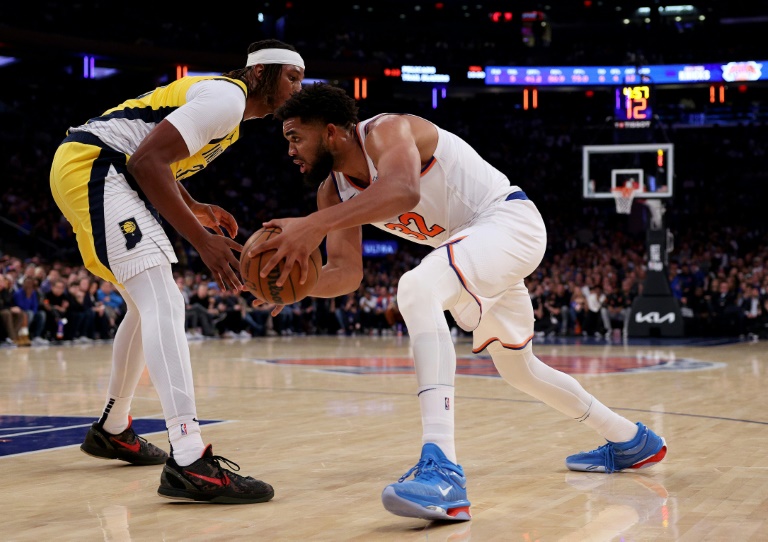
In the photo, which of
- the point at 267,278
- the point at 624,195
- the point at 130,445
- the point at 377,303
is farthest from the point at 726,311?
the point at 267,278

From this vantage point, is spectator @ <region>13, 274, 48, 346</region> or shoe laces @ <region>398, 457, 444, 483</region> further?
spectator @ <region>13, 274, 48, 346</region>

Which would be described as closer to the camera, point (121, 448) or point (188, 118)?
point (188, 118)

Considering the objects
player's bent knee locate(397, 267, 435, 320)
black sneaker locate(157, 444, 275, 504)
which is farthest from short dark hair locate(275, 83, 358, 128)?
black sneaker locate(157, 444, 275, 504)

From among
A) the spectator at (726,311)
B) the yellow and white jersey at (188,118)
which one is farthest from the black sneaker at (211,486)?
the spectator at (726,311)

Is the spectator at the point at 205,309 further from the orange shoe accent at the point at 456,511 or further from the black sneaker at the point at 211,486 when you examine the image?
the orange shoe accent at the point at 456,511

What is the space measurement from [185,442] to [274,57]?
169cm

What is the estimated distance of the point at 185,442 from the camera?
359 centimetres

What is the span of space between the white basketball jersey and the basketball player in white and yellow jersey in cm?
57

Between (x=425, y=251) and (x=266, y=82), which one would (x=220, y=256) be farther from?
(x=425, y=251)

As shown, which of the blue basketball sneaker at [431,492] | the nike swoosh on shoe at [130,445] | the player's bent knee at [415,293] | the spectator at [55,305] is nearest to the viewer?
the blue basketball sneaker at [431,492]

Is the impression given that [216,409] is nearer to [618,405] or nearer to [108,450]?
[108,450]

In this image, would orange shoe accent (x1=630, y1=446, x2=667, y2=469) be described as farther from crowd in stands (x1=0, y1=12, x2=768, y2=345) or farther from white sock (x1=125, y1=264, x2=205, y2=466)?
crowd in stands (x1=0, y1=12, x2=768, y2=345)

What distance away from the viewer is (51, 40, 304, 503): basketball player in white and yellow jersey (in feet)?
11.8

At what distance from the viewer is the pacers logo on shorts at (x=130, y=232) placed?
3730mm
